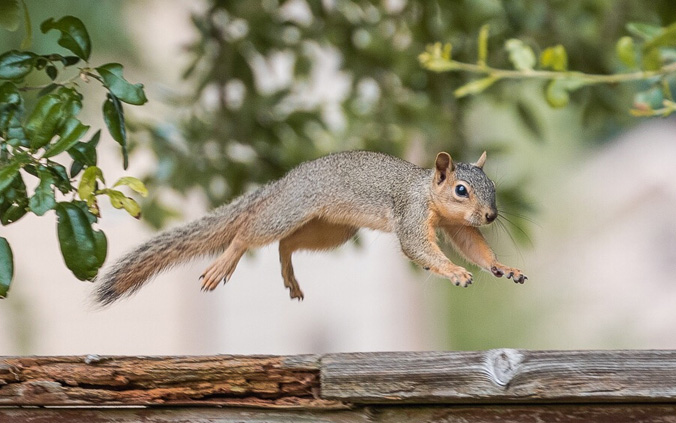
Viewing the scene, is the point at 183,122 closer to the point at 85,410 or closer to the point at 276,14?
the point at 276,14

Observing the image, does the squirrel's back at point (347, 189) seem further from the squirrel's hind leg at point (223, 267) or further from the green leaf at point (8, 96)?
the green leaf at point (8, 96)

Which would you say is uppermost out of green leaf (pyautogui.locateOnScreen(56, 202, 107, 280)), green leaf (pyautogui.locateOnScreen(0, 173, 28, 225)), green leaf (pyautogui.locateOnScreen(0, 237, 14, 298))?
green leaf (pyautogui.locateOnScreen(0, 173, 28, 225))

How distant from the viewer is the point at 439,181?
4.56ft

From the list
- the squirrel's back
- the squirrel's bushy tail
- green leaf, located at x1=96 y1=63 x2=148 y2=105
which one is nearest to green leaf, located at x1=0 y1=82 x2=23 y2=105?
green leaf, located at x1=96 y1=63 x2=148 y2=105

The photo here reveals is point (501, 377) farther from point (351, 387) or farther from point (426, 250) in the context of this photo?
point (426, 250)

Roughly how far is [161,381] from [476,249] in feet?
1.58

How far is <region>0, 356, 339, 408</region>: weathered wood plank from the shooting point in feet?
3.66

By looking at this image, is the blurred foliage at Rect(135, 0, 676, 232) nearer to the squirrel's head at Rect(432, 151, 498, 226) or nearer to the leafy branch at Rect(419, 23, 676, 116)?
the leafy branch at Rect(419, 23, 676, 116)

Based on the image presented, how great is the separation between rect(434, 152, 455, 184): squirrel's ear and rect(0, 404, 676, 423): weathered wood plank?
1.27 ft

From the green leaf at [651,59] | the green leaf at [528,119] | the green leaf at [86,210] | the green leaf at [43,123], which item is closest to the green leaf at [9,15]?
the green leaf at [43,123]

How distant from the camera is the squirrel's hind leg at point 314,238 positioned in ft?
4.74

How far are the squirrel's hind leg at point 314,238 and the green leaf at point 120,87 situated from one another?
1.12ft

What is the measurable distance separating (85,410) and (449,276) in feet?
1.66

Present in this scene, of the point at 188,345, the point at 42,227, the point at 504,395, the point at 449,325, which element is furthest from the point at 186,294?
the point at 504,395
